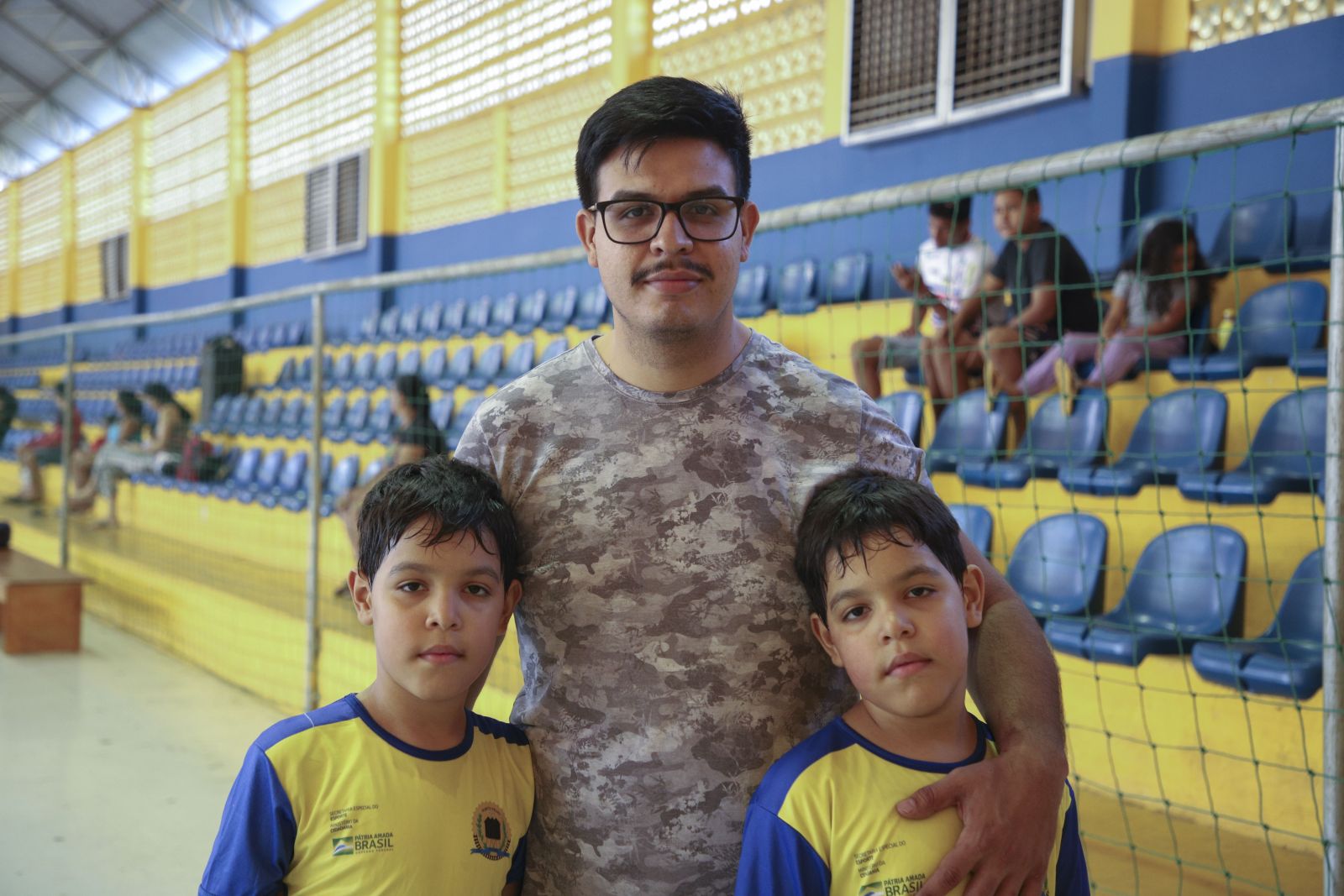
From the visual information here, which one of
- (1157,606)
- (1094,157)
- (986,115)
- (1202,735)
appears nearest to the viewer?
(1094,157)

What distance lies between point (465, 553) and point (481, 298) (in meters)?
7.92

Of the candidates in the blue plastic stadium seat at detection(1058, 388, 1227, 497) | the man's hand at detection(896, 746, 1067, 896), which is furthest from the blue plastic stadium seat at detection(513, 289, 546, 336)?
the man's hand at detection(896, 746, 1067, 896)

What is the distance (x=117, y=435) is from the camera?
9.20 meters

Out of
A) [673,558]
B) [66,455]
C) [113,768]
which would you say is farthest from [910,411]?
[66,455]

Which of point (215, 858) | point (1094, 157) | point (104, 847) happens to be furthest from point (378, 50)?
point (215, 858)

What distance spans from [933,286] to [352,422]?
472 centimetres

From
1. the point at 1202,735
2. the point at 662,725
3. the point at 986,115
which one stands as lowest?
the point at 1202,735

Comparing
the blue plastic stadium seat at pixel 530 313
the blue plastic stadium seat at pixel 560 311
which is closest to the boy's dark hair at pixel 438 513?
the blue plastic stadium seat at pixel 560 311

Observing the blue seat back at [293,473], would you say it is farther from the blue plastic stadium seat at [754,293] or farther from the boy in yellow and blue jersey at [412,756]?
the boy in yellow and blue jersey at [412,756]

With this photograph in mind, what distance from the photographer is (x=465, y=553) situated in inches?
49.4

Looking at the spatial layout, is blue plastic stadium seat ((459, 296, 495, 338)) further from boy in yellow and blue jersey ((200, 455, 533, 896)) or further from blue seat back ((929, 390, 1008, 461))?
boy in yellow and blue jersey ((200, 455, 533, 896))

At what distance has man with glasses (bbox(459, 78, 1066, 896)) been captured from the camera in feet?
3.96

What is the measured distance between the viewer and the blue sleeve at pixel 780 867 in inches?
43.1

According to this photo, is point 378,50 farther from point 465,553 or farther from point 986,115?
point 465,553
